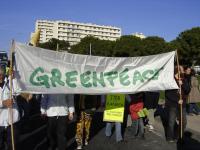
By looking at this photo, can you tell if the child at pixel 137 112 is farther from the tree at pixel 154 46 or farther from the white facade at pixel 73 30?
the white facade at pixel 73 30

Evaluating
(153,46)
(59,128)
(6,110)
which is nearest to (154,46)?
(153,46)

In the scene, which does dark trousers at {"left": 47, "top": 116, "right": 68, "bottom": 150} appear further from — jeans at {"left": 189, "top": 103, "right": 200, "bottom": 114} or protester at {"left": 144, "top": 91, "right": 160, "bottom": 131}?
jeans at {"left": 189, "top": 103, "right": 200, "bottom": 114}

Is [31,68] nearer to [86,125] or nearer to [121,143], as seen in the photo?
[86,125]

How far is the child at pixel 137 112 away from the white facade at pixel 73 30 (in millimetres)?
154997

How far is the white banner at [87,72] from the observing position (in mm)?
7242

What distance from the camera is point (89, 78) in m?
8.13

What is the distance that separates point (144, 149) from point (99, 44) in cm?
9195

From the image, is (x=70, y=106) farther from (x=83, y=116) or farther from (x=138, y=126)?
(x=138, y=126)

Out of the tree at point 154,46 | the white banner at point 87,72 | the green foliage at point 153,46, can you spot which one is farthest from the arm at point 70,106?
the tree at point 154,46

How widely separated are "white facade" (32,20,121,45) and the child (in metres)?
155

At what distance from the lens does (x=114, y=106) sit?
9.83m

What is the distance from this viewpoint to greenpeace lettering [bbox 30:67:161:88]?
24.5 ft

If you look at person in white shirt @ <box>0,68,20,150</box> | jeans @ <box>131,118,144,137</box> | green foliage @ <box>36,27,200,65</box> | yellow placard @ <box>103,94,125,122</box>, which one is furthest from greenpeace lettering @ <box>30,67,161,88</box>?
green foliage @ <box>36,27,200,65</box>

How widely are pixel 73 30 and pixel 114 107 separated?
175 metres
